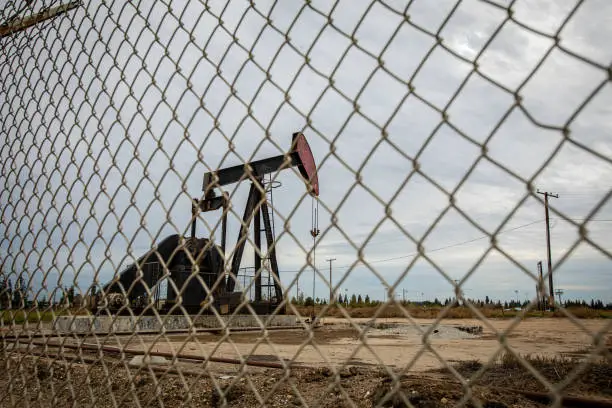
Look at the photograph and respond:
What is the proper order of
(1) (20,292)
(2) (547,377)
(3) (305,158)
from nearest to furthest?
(1) (20,292) < (2) (547,377) < (3) (305,158)

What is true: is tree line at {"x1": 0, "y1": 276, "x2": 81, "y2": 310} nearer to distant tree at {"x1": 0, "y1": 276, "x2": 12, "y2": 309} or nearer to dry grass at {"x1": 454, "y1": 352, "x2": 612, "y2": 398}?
distant tree at {"x1": 0, "y1": 276, "x2": 12, "y2": 309}

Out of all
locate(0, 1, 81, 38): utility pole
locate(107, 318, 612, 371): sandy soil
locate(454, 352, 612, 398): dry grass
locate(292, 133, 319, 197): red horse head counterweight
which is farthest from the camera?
locate(454, 352, 612, 398): dry grass

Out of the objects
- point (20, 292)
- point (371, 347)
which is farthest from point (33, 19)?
point (371, 347)

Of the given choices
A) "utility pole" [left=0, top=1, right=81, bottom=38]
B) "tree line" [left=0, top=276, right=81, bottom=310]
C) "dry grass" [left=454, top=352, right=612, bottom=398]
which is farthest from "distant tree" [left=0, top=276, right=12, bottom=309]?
"dry grass" [left=454, top=352, right=612, bottom=398]

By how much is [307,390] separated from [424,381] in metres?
0.90

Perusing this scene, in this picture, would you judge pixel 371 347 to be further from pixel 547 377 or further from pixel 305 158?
pixel 305 158

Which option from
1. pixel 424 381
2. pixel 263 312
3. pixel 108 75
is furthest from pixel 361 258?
pixel 263 312

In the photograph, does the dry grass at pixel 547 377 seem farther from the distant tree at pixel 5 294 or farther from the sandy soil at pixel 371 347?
the distant tree at pixel 5 294

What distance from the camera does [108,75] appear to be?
2152 millimetres

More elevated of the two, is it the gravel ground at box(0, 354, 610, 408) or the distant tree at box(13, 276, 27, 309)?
the distant tree at box(13, 276, 27, 309)

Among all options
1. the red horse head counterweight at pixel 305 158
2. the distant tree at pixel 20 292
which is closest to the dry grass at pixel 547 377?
the red horse head counterweight at pixel 305 158

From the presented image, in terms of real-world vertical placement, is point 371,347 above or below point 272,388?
above

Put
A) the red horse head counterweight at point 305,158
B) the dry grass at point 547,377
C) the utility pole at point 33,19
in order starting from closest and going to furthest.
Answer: the red horse head counterweight at point 305,158 → the utility pole at point 33,19 → the dry grass at point 547,377

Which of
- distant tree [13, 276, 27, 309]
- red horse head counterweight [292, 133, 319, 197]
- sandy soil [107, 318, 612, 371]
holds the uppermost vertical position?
red horse head counterweight [292, 133, 319, 197]
